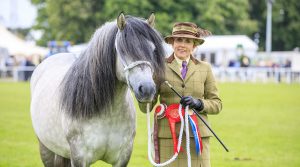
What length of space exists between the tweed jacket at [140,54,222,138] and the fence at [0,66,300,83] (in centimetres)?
3516

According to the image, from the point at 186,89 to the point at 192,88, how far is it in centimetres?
6

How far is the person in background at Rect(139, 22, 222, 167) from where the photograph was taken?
573 centimetres

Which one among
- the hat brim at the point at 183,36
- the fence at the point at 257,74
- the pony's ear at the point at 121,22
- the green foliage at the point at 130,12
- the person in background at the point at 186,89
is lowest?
the fence at the point at 257,74

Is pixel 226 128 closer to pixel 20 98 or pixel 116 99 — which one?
pixel 116 99

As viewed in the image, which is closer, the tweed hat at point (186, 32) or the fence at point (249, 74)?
the tweed hat at point (186, 32)

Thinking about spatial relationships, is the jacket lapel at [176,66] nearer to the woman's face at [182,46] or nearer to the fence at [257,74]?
the woman's face at [182,46]

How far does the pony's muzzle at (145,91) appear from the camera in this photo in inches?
192

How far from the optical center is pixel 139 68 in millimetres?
5066

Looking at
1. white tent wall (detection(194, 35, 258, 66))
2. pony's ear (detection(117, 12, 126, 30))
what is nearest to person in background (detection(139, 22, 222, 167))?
pony's ear (detection(117, 12, 126, 30))

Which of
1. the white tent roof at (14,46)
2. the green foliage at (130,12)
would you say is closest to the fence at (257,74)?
the green foliage at (130,12)

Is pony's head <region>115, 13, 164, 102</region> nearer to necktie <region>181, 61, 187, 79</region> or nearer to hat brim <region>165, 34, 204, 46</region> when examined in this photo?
hat brim <region>165, 34, 204, 46</region>

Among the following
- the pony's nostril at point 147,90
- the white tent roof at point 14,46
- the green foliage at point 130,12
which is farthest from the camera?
the green foliage at point 130,12

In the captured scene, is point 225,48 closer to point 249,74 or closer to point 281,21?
point 249,74

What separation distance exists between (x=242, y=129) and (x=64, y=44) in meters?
24.1
